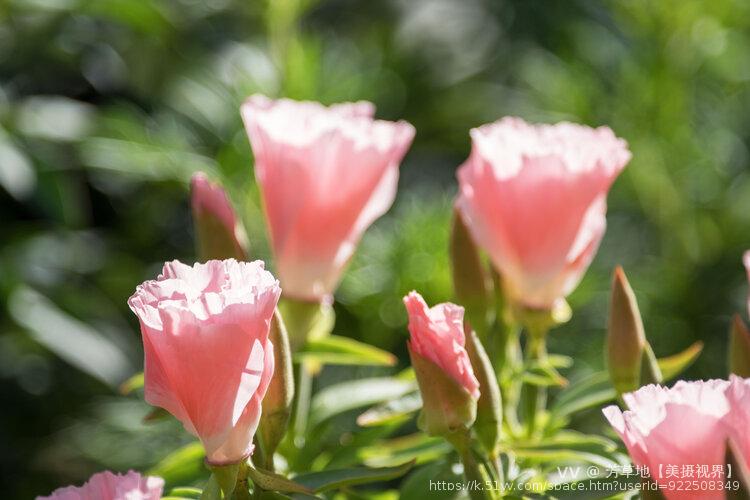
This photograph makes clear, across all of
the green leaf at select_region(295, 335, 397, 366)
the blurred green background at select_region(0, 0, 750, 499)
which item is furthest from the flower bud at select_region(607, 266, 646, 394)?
the blurred green background at select_region(0, 0, 750, 499)

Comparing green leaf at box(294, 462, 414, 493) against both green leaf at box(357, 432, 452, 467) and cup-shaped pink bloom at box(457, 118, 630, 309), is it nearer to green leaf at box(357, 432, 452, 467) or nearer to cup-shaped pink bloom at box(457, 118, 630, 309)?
green leaf at box(357, 432, 452, 467)

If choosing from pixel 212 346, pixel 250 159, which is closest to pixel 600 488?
pixel 212 346

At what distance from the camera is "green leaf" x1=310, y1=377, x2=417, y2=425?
0.57 meters

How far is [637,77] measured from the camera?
1.19m

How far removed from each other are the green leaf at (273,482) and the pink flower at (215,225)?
123 mm

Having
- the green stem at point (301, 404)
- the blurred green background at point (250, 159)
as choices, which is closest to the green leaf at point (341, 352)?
the green stem at point (301, 404)

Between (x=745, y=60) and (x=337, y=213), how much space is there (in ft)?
2.77

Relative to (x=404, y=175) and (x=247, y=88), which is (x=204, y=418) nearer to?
(x=247, y=88)

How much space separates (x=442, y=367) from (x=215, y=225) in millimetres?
136

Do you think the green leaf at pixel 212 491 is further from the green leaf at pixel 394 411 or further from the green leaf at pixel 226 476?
the green leaf at pixel 394 411

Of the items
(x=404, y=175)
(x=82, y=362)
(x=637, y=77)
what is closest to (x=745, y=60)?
(x=637, y=77)

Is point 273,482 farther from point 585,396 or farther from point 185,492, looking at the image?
point 585,396

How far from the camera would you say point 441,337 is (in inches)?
16.2

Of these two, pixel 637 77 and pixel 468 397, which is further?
pixel 637 77
